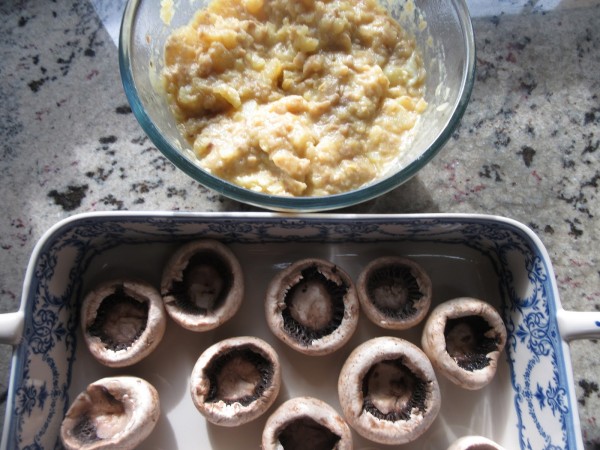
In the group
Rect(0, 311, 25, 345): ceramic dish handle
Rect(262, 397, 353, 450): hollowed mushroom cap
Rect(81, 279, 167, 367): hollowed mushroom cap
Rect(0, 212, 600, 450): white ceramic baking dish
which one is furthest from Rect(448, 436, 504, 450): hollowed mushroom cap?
Rect(0, 311, 25, 345): ceramic dish handle

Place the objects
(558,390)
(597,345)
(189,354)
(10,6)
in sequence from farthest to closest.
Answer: (10,6) → (597,345) → (189,354) → (558,390)

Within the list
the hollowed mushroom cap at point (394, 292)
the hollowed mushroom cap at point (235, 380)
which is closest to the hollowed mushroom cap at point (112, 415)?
the hollowed mushroom cap at point (235, 380)

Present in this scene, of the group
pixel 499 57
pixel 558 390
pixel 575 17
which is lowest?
pixel 558 390

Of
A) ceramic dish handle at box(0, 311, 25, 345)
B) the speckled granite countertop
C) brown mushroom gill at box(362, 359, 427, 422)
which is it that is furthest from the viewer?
the speckled granite countertop

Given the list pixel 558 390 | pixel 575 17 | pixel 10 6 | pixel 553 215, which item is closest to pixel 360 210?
pixel 553 215

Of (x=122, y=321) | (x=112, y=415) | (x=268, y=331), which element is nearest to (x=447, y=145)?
(x=268, y=331)

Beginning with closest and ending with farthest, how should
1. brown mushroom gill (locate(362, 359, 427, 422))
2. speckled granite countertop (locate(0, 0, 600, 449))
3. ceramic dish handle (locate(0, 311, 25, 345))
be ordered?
ceramic dish handle (locate(0, 311, 25, 345)) < brown mushroom gill (locate(362, 359, 427, 422)) < speckled granite countertop (locate(0, 0, 600, 449))

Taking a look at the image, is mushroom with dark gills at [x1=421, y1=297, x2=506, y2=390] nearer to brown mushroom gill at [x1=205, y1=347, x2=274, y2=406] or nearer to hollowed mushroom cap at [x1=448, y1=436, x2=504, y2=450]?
hollowed mushroom cap at [x1=448, y1=436, x2=504, y2=450]

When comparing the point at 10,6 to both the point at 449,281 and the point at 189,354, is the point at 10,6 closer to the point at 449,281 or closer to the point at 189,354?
the point at 189,354
